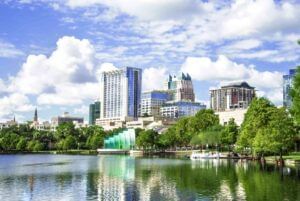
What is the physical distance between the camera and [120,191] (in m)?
53.7

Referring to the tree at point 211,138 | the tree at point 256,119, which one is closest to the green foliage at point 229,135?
the tree at point 211,138

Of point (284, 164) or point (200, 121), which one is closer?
point (284, 164)

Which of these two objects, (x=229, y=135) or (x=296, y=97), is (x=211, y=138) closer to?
(x=229, y=135)

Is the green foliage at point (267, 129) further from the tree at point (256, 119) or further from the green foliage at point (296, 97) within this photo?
the green foliage at point (296, 97)

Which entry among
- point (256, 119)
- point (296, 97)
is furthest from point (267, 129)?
point (296, 97)

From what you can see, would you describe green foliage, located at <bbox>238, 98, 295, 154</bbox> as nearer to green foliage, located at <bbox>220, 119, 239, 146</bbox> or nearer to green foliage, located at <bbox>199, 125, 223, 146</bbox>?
green foliage, located at <bbox>220, 119, 239, 146</bbox>

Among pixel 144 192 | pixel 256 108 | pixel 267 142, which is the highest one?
pixel 256 108

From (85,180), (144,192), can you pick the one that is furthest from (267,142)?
(144,192)

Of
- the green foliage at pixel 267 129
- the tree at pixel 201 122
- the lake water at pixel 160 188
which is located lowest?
the lake water at pixel 160 188

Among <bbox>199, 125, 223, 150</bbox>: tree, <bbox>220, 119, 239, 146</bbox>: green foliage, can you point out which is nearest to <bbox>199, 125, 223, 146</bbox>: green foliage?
<bbox>199, 125, 223, 150</bbox>: tree

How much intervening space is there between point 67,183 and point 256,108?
58.3 metres

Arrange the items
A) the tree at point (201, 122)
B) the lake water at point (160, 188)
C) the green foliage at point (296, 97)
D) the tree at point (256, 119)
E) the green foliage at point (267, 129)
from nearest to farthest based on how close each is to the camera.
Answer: the lake water at point (160, 188)
the green foliage at point (296, 97)
the green foliage at point (267, 129)
the tree at point (256, 119)
the tree at point (201, 122)

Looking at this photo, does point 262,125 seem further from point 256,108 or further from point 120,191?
point 120,191

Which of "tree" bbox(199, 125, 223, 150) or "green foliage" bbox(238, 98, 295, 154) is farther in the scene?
"tree" bbox(199, 125, 223, 150)
